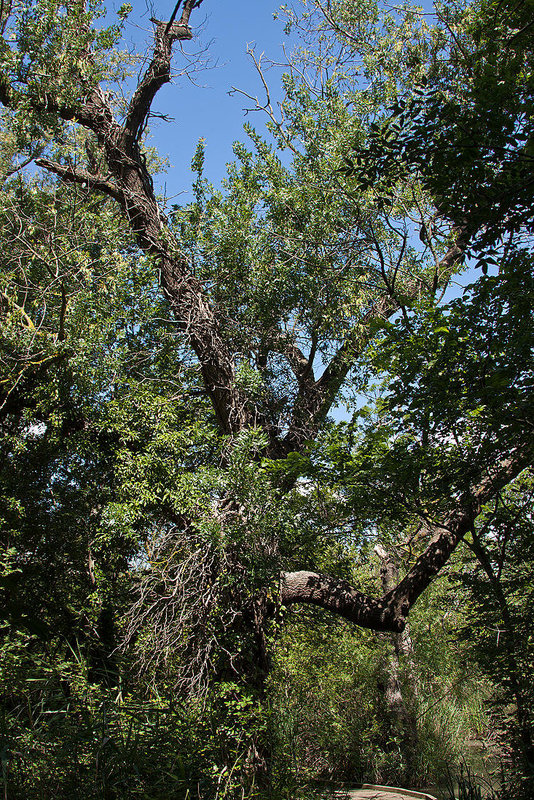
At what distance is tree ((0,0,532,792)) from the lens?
5.95m


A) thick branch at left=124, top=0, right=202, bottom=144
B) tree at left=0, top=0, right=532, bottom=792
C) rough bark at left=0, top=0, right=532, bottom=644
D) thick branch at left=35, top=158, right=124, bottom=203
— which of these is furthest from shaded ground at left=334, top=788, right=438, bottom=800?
thick branch at left=124, top=0, right=202, bottom=144

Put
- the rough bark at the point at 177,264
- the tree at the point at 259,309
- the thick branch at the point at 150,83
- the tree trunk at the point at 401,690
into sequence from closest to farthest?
the tree at the point at 259,309
the rough bark at the point at 177,264
the thick branch at the point at 150,83
the tree trunk at the point at 401,690

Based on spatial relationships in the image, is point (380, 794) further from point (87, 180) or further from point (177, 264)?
point (87, 180)

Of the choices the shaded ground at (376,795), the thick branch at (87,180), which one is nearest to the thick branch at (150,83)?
the thick branch at (87,180)

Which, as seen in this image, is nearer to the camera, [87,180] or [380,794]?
[380,794]

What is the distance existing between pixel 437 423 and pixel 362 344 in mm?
2702

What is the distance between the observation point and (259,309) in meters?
7.84

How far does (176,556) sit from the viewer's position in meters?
6.76

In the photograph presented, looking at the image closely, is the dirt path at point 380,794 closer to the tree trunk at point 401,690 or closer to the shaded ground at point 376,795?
the shaded ground at point 376,795

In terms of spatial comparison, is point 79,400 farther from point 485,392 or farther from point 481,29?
point 481,29

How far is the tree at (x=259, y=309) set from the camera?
234 inches

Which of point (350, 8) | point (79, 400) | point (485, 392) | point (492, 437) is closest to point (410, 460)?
point (492, 437)

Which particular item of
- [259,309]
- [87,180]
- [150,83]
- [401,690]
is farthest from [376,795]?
[150,83]

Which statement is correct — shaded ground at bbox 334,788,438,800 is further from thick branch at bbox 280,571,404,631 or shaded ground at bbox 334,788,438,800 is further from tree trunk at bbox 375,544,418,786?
tree trunk at bbox 375,544,418,786
